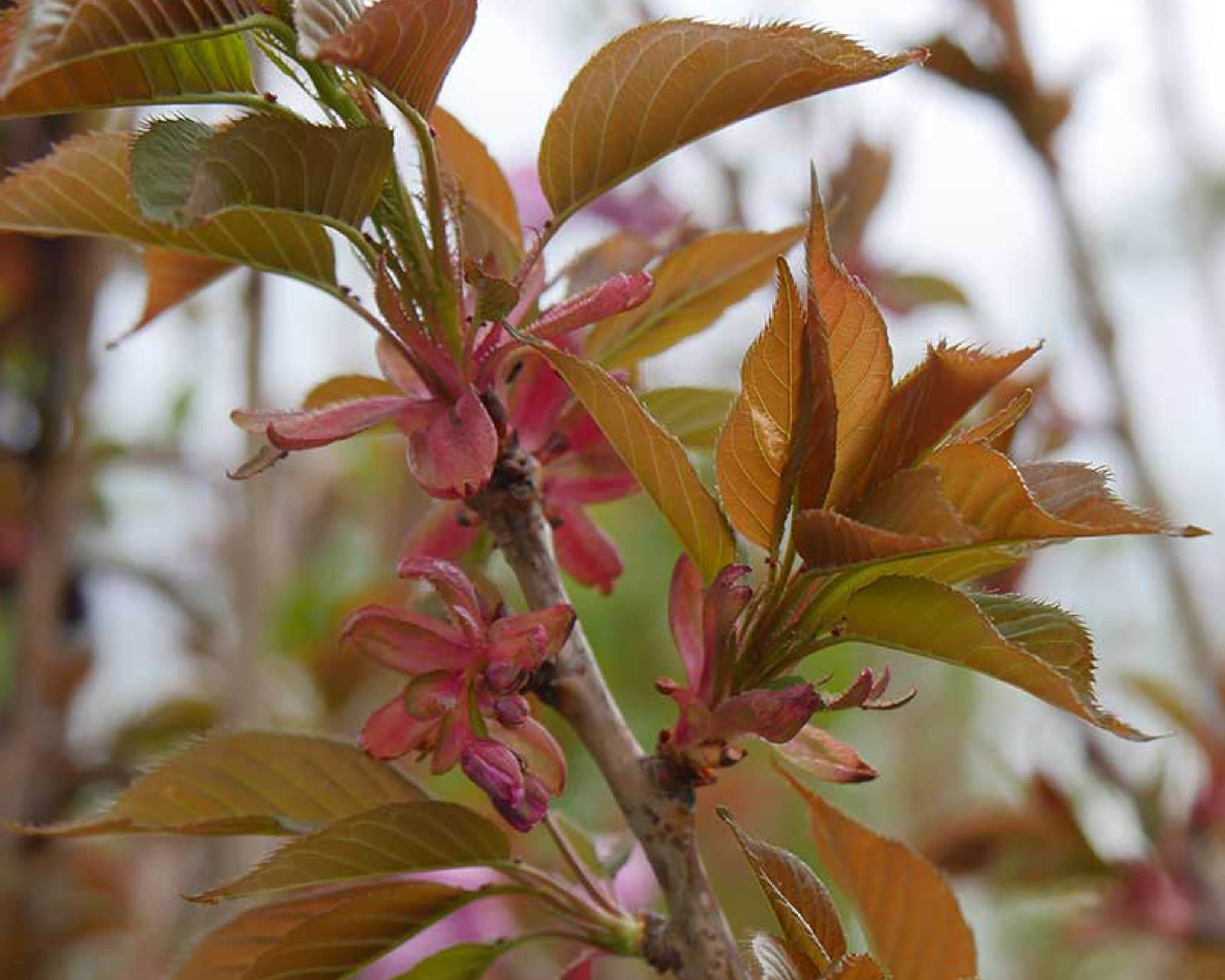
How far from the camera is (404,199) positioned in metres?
0.39

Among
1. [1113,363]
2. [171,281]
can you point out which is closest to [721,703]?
[171,281]

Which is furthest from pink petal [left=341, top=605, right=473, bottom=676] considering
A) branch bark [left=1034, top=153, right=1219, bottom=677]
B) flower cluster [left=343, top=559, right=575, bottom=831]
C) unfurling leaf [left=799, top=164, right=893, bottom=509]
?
branch bark [left=1034, top=153, right=1219, bottom=677]

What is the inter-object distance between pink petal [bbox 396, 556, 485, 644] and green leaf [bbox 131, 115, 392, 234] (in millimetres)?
93

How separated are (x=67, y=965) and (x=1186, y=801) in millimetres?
1059

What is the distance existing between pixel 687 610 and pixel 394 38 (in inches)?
7.1

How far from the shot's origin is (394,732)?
0.39m

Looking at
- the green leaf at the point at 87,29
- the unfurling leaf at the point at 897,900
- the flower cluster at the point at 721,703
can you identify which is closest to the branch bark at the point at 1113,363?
the unfurling leaf at the point at 897,900

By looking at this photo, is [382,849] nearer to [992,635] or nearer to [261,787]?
[261,787]

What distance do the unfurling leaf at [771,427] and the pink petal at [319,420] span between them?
0.10 metres

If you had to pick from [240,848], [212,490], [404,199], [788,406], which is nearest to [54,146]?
[404,199]

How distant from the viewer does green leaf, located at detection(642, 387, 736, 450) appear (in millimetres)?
491

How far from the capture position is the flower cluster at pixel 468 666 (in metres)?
0.36

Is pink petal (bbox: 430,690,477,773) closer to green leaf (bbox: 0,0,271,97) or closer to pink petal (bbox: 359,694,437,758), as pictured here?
pink petal (bbox: 359,694,437,758)

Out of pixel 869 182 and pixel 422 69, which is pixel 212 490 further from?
pixel 422 69
